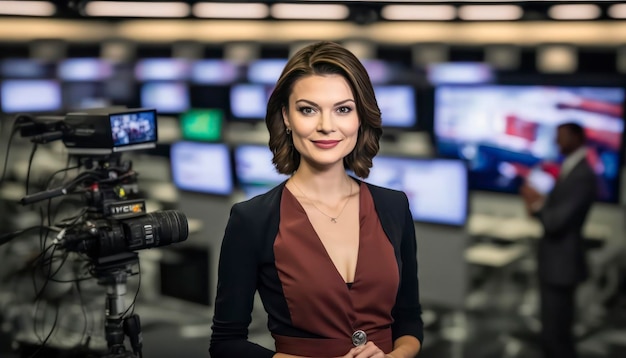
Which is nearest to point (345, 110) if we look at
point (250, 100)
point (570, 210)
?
point (570, 210)

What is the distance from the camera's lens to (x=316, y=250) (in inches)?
62.4

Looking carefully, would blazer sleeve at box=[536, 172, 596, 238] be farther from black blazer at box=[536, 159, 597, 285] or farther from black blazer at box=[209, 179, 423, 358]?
black blazer at box=[209, 179, 423, 358]

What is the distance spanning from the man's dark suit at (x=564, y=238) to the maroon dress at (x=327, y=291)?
3216 mm

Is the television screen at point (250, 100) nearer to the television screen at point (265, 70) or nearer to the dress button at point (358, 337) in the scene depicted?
the television screen at point (265, 70)

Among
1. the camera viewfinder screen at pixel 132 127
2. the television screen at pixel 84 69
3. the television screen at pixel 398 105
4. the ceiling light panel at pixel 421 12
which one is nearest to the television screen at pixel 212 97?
the television screen at pixel 84 69

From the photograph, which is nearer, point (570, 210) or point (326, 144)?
point (326, 144)

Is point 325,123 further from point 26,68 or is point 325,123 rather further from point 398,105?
point 26,68

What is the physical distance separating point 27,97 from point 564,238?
178 inches

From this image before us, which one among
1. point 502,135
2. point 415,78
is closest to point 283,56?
point 415,78

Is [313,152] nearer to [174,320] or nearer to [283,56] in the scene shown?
[174,320]

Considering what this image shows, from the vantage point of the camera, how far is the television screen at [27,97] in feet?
21.6

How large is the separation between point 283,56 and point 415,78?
1.34 meters

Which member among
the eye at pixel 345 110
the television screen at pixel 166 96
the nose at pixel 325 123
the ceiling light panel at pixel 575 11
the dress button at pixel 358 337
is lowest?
the television screen at pixel 166 96

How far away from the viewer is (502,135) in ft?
18.7
